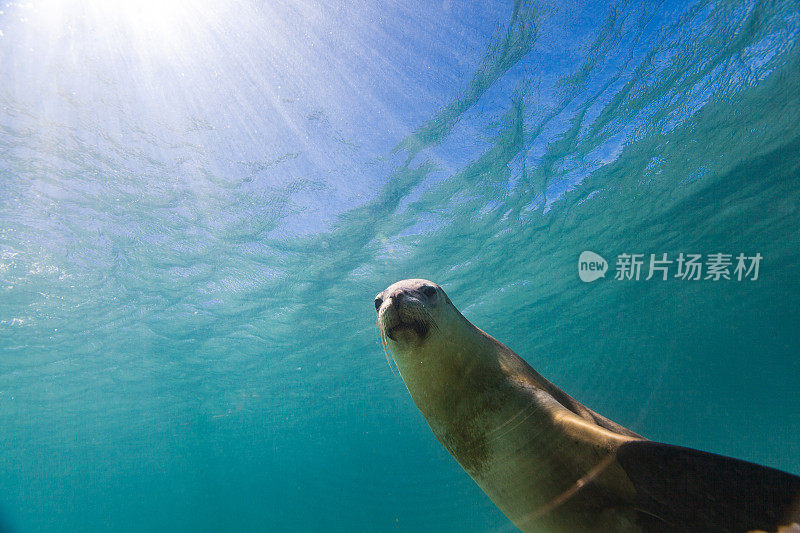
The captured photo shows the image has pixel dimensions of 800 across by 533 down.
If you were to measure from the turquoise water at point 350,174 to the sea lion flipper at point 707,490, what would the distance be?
24.7 feet

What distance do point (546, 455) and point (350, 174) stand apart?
8825mm

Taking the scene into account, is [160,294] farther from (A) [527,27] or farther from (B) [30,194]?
(A) [527,27]

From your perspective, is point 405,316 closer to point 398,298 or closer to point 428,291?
point 398,298

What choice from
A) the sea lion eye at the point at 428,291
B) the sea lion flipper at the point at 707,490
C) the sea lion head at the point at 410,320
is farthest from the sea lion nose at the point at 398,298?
the sea lion flipper at the point at 707,490

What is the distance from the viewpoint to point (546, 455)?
175 centimetres

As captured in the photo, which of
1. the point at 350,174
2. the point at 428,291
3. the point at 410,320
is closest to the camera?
the point at 410,320

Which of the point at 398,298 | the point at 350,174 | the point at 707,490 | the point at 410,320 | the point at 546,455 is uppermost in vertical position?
the point at 350,174

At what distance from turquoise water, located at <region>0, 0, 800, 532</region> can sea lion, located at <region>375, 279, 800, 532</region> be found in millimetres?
6957

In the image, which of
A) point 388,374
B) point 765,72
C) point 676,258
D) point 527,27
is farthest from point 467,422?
point 388,374

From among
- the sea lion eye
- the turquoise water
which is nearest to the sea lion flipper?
the sea lion eye

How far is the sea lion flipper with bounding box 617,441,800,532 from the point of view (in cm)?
125

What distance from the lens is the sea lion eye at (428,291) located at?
2.24 m

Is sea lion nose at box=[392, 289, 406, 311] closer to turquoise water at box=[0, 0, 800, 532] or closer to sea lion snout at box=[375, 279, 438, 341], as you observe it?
sea lion snout at box=[375, 279, 438, 341]

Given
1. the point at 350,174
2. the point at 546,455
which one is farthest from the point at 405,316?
the point at 350,174
